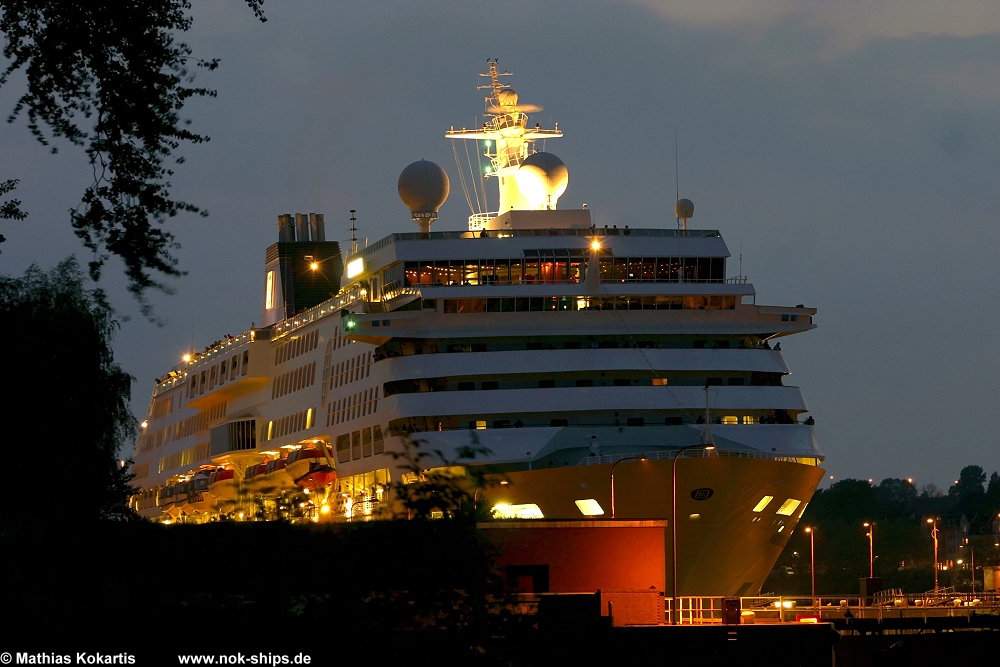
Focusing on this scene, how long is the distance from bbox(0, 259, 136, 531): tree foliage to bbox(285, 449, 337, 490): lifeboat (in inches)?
552

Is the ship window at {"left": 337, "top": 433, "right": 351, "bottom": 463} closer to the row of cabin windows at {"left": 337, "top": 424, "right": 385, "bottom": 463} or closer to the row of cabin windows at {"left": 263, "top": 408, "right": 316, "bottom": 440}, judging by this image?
the row of cabin windows at {"left": 337, "top": 424, "right": 385, "bottom": 463}

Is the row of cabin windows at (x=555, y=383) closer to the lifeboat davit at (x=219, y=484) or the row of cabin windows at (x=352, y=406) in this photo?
the row of cabin windows at (x=352, y=406)

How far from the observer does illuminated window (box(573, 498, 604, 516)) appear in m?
48.3

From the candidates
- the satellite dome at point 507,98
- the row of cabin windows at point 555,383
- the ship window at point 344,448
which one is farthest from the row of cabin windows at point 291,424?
the satellite dome at point 507,98

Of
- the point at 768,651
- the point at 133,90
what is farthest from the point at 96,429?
the point at 133,90

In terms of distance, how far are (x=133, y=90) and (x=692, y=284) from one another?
136 ft

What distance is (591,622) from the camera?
95.3 ft

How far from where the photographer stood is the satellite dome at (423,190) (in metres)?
63.8

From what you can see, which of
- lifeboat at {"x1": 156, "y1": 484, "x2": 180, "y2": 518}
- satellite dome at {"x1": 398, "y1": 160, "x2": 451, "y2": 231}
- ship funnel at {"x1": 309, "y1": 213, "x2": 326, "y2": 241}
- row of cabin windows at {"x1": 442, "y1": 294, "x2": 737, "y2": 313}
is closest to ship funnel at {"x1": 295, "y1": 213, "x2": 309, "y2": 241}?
ship funnel at {"x1": 309, "y1": 213, "x2": 326, "y2": 241}

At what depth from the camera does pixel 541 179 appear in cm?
6356

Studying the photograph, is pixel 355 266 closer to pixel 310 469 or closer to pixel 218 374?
pixel 310 469

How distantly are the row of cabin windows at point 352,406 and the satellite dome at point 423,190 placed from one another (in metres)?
7.67

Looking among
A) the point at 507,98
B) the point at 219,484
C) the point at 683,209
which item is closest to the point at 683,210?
the point at 683,209

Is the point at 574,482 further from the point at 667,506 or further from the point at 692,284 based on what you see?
the point at 692,284
